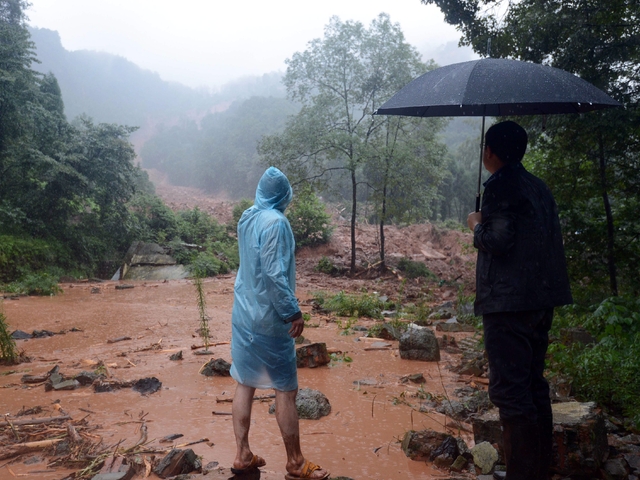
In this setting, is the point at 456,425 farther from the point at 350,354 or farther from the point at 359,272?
the point at 359,272

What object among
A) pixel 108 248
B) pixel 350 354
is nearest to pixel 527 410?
pixel 350 354

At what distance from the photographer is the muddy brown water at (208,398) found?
3.60 meters

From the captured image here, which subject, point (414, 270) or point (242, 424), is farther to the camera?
point (414, 270)

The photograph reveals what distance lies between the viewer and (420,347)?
6.53m

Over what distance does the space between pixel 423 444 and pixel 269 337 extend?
1402 millimetres

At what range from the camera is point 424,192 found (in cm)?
1794

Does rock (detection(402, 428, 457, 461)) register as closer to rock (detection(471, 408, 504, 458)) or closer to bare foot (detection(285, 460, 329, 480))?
rock (detection(471, 408, 504, 458))

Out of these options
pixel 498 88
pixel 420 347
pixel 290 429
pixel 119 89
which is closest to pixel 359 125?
pixel 420 347

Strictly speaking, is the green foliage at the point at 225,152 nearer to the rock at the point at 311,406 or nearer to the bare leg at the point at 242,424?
the rock at the point at 311,406

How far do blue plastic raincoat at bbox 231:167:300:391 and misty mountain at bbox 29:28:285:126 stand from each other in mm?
78375

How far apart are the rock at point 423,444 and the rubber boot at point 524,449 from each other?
974 millimetres

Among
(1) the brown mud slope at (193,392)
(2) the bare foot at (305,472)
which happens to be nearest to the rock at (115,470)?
(1) the brown mud slope at (193,392)

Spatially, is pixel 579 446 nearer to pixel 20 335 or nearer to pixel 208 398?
pixel 208 398

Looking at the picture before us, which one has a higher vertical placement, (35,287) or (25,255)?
(25,255)
